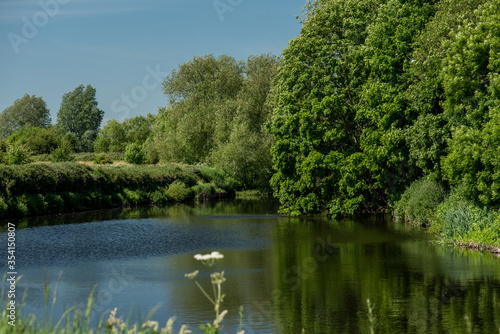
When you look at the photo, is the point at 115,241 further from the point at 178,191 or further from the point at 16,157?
the point at 16,157

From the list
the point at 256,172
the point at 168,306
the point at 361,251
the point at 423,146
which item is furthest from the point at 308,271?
the point at 256,172

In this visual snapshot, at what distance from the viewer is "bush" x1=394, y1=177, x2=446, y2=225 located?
3048 cm

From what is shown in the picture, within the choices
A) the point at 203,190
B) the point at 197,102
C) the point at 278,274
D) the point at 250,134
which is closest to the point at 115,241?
the point at 278,274

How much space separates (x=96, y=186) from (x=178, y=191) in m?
11.2

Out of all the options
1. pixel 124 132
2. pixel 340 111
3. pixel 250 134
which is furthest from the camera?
pixel 124 132

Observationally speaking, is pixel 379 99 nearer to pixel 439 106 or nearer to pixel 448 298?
pixel 439 106

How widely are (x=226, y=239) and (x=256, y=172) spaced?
111 feet

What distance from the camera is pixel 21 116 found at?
131m

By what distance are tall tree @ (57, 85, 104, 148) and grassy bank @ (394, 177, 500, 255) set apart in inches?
4053

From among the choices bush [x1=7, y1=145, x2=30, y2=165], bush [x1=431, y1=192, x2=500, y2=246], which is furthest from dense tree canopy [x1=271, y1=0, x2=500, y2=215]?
bush [x1=7, y1=145, x2=30, y2=165]

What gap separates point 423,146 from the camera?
2930 cm

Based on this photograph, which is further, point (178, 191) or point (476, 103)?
point (178, 191)

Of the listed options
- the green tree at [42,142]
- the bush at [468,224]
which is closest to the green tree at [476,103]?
the bush at [468,224]

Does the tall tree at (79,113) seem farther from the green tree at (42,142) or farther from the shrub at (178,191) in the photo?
the shrub at (178,191)
